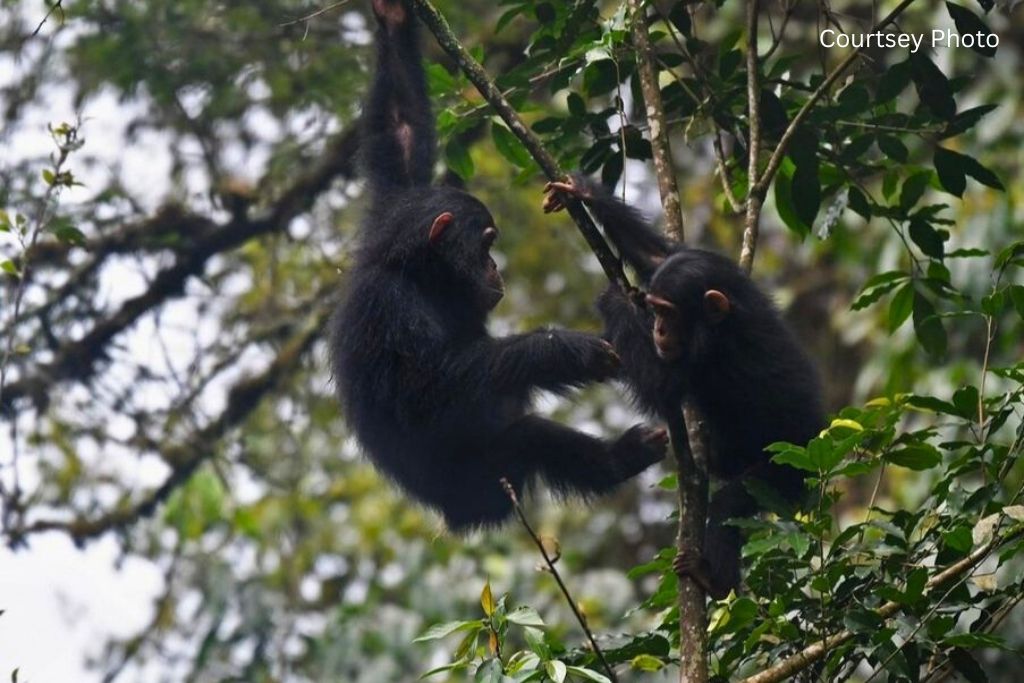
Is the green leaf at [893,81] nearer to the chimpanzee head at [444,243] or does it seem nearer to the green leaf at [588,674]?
the chimpanzee head at [444,243]

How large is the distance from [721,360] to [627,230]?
688 mm

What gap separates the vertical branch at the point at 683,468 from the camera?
12.7 ft

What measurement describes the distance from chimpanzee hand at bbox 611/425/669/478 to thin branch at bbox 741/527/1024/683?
1.74 metres

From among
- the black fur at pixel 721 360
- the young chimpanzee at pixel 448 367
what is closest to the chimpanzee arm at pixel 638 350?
the black fur at pixel 721 360

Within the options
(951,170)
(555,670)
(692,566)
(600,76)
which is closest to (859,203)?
(951,170)

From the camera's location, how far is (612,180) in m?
5.53

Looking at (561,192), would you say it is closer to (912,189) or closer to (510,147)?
(510,147)

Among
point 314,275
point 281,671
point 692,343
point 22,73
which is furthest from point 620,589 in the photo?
point 22,73

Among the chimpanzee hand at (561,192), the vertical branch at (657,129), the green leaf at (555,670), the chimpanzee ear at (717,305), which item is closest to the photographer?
the green leaf at (555,670)

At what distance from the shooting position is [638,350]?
213 inches

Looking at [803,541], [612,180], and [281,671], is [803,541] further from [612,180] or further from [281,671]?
[281,671]

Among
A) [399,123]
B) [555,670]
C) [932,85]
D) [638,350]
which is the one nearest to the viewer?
[555,670]

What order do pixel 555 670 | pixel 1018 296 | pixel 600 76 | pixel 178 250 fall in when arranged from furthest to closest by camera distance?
pixel 178 250
pixel 600 76
pixel 1018 296
pixel 555 670

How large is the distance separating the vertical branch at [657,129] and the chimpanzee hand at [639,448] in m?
1.14
